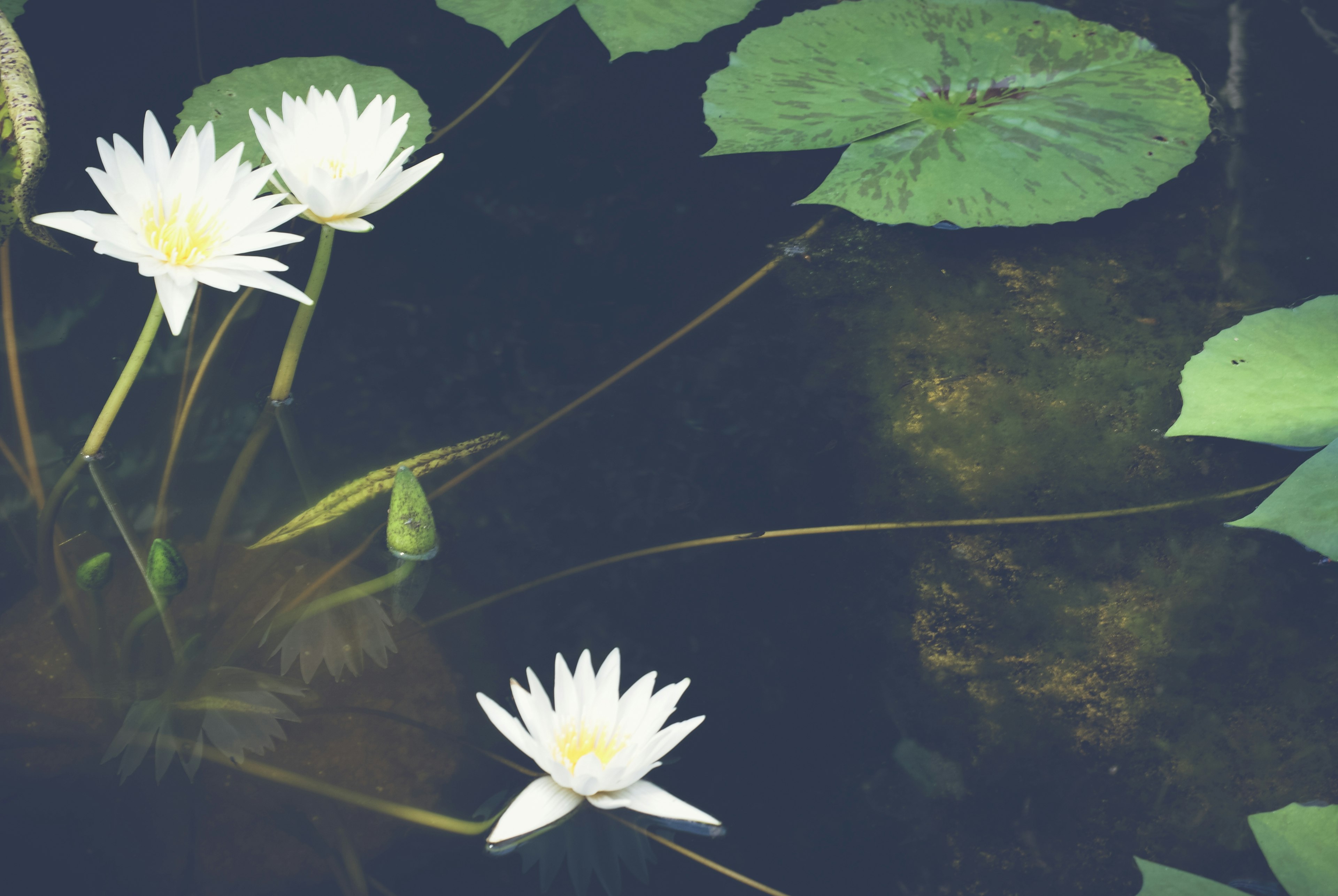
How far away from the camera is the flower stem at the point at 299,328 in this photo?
142 centimetres

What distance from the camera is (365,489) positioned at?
1527mm

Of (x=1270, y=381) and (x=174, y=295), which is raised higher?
(x=174, y=295)

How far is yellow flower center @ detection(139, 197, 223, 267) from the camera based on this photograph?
122 cm

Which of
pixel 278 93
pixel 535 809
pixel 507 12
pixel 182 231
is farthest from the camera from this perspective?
pixel 507 12

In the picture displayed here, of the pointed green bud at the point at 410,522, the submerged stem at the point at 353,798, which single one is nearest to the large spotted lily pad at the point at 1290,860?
the submerged stem at the point at 353,798

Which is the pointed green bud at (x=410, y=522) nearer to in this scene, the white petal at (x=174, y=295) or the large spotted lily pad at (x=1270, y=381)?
the white petal at (x=174, y=295)

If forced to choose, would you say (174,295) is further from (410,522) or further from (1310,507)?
(1310,507)

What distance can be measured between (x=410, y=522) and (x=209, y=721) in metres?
0.40

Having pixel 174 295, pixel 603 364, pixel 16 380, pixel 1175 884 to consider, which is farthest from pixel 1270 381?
pixel 16 380

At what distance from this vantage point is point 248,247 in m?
1.26

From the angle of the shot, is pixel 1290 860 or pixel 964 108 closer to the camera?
pixel 1290 860

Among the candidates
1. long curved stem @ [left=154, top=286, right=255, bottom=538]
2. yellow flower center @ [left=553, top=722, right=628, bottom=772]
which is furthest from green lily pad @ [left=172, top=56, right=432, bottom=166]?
yellow flower center @ [left=553, top=722, right=628, bottom=772]

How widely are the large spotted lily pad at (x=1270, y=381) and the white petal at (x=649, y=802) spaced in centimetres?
107

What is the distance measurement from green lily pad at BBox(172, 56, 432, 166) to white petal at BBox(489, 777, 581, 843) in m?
1.44
